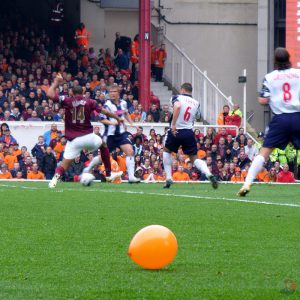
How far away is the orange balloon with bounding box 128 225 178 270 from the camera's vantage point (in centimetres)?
895

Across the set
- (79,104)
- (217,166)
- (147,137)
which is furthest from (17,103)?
(79,104)

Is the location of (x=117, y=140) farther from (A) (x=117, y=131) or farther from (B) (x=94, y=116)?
(B) (x=94, y=116)

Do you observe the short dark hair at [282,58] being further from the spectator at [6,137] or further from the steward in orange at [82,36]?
the steward in orange at [82,36]

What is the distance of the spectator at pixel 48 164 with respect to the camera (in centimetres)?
2747

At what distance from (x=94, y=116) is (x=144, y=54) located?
4.32m

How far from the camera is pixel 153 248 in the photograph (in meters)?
8.94

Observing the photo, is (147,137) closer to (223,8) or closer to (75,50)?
(75,50)

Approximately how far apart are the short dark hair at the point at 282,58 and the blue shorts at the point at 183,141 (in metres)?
5.58

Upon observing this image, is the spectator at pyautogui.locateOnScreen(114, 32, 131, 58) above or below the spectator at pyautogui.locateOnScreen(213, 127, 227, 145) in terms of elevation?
above

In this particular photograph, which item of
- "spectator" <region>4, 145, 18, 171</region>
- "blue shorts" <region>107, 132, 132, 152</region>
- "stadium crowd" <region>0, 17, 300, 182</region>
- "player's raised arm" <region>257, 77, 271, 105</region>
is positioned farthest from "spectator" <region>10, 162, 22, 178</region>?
"player's raised arm" <region>257, 77, 271, 105</region>

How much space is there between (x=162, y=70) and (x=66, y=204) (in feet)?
76.2

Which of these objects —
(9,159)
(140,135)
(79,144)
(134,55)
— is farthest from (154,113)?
(79,144)

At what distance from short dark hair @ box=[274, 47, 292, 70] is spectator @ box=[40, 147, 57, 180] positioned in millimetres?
13316

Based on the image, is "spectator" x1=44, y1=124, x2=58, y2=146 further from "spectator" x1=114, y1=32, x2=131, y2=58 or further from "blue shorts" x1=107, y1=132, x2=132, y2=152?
"spectator" x1=114, y1=32, x2=131, y2=58
